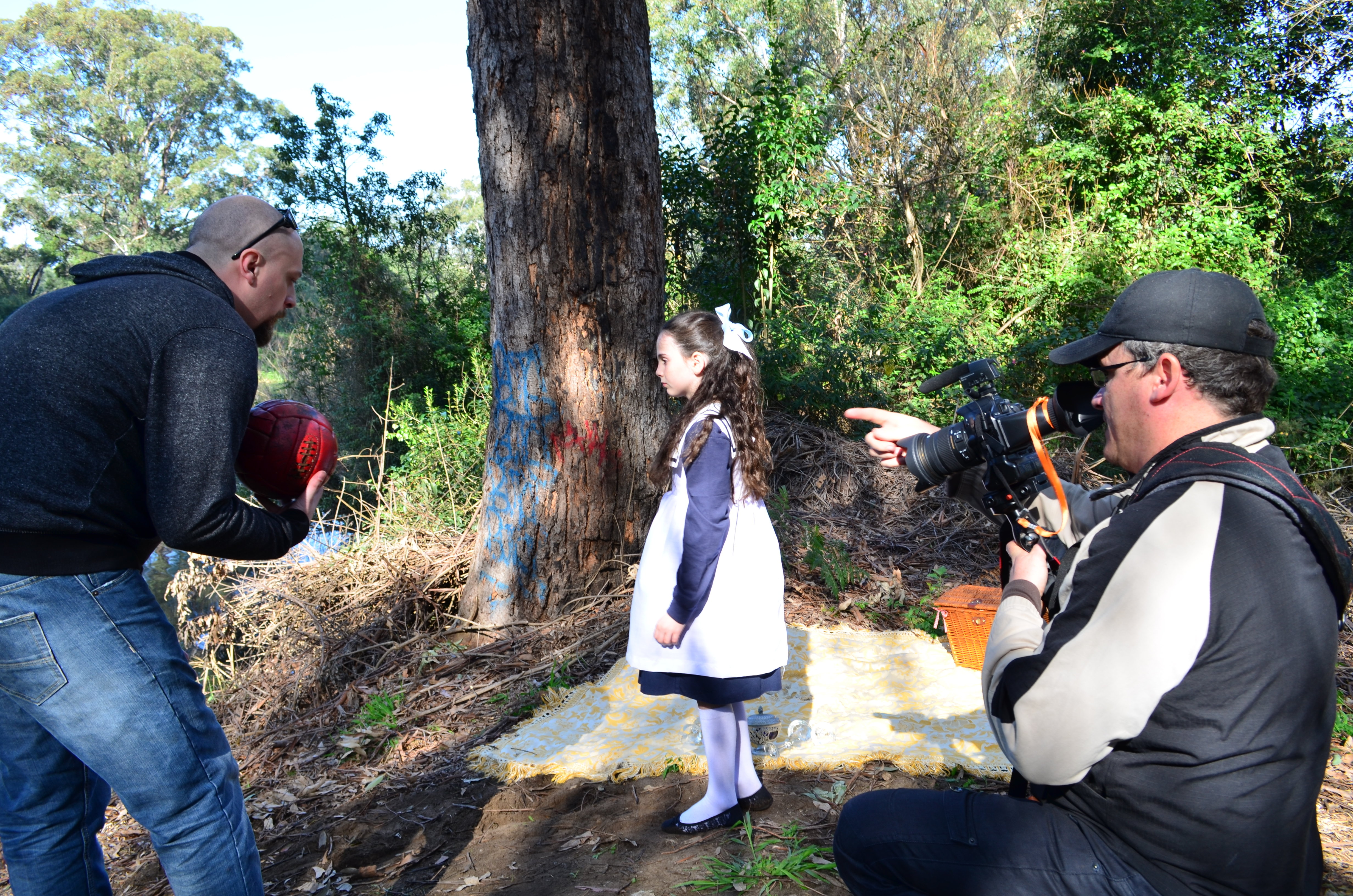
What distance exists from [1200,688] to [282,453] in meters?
2.38

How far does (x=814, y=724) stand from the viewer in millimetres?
3932

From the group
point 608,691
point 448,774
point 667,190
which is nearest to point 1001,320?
point 667,190

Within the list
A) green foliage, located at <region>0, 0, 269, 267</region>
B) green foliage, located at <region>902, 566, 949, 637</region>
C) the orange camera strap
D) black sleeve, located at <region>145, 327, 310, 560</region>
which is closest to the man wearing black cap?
the orange camera strap

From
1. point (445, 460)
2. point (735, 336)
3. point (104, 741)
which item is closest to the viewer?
point (104, 741)

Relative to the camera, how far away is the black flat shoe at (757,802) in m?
3.20

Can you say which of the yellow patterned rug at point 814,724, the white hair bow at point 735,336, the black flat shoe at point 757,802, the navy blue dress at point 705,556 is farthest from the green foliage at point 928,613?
the white hair bow at point 735,336

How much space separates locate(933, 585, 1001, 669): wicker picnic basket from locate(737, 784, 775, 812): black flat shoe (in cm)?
164

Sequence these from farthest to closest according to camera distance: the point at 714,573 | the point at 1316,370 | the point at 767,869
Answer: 1. the point at 1316,370
2. the point at 714,573
3. the point at 767,869

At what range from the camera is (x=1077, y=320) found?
1203cm

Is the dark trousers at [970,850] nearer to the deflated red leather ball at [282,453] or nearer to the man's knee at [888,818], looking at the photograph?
the man's knee at [888,818]

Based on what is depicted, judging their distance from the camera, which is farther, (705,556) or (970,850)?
(705,556)

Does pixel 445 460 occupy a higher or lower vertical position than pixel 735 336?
lower

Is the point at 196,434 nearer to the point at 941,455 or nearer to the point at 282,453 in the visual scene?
the point at 282,453

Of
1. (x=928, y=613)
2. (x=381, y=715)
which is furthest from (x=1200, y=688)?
(x=381, y=715)
